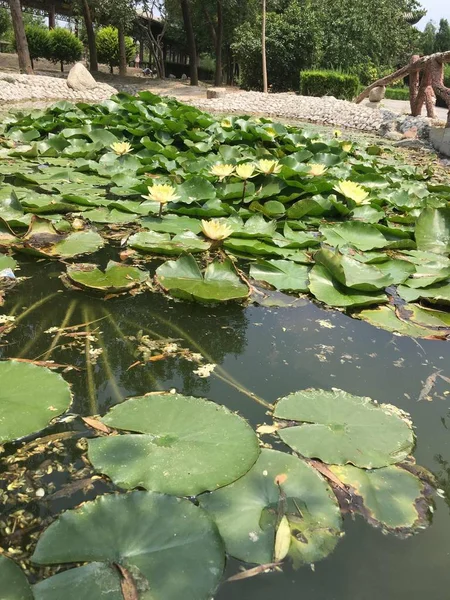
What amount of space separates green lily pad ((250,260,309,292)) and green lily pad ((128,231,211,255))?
0.26 m

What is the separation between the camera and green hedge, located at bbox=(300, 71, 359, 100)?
1343cm

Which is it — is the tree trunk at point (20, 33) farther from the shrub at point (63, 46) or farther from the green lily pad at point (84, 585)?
the green lily pad at point (84, 585)

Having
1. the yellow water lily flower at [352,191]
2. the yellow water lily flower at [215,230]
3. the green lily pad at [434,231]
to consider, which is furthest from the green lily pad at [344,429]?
the yellow water lily flower at [352,191]

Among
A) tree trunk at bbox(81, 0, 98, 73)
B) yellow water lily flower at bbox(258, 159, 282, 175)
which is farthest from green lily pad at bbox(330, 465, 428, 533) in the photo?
tree trunk at bbox(81, 0, 98, 73)

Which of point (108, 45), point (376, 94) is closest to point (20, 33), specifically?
point (108, 45)

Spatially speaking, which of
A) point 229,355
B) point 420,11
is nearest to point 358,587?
point 229,355

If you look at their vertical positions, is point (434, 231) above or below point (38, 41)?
below

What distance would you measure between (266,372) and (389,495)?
1.47 ft

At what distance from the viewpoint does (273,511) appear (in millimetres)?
822

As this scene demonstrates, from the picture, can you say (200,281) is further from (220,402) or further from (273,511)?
(273,511)

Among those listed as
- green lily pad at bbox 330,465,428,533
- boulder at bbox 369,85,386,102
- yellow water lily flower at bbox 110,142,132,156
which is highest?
boulder at bbox 369,85,386,102

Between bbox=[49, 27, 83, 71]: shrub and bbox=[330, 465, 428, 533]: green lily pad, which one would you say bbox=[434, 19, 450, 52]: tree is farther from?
bbox=[330, 465, 428, 533]: green lily pad

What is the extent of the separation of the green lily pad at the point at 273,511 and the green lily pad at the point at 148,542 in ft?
0.16

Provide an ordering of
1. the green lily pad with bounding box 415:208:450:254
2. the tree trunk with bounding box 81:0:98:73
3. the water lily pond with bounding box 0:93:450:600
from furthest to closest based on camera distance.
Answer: the tree trunk with bounding box 81:0:98:73 → the green lily pad with bounding box 415:208:450:254 → the water lily pond with bounding box 0:93:450:600
